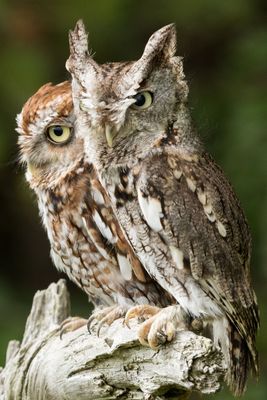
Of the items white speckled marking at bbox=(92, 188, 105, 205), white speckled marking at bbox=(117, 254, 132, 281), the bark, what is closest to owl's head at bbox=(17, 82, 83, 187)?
white speckled marking at bbox=(92, 188, 105, 205)

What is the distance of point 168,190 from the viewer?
142 inches

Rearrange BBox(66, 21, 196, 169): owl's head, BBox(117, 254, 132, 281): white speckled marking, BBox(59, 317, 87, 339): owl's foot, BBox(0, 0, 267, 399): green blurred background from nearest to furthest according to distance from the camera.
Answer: BBox(66, 21, 196, 169): owl's head < BBox(117, 254, 132, 281): white speckled marking < BBox(59, 317, 87, 339): owl's foot < BBox(0, 0, 267, 399): green blurred background

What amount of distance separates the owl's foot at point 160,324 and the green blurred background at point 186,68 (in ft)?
4.60

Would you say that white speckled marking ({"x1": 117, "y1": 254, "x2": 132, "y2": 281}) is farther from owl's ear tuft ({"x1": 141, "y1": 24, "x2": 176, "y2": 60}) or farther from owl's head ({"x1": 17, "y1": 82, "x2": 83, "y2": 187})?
owl's ear tuft ({"x1": 141, "y1": 24, "x2": 176, "y2": 60})

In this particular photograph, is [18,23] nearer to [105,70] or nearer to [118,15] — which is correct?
[118,15]

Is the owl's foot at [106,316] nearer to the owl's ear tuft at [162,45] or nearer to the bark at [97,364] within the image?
the bark at [97,364]

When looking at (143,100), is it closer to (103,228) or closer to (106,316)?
(103,228)

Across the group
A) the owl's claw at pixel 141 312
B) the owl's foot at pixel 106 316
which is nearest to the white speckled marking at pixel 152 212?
the owl's claw at pixel 141 312

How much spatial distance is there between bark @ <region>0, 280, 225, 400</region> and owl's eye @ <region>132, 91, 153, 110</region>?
700 millimetres

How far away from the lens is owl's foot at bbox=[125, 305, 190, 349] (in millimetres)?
3354

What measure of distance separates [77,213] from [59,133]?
294 mm

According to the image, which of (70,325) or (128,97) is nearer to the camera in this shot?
(128,97)

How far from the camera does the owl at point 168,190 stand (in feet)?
11.7

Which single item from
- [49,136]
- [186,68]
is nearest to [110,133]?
[49,136]
